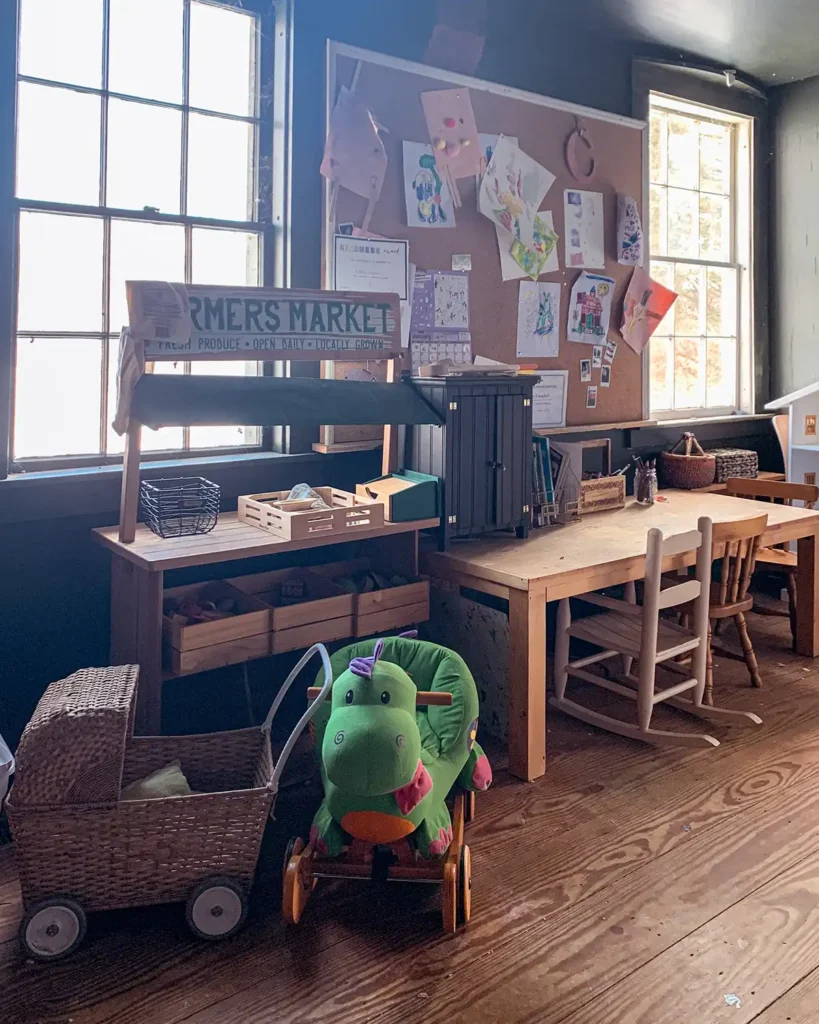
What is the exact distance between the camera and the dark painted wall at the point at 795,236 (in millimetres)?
4910

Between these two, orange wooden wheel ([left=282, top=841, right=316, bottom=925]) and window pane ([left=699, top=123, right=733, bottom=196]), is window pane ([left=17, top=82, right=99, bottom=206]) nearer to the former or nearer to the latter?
orange wooden wheel ([left=282, top=841, right=316, bottom=925])

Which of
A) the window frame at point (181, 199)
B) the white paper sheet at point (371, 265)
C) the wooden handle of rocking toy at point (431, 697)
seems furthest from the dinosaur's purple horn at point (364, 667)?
the white paper sheet at point (371, 265)

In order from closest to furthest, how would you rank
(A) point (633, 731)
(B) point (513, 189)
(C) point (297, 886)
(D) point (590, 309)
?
(C) point (297, 886) → (A) point (633, 731) → (B) point (513, 189) → (D) point (590, 309)

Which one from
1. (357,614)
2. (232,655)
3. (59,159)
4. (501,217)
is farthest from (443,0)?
(232,655)

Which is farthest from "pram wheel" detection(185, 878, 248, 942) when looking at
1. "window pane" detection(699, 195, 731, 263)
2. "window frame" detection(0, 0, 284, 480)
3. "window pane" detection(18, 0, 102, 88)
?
"window pane" detection(699, 195, 731, 263)

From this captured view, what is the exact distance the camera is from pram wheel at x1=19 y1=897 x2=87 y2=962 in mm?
1945

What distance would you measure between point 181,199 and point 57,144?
415 mm

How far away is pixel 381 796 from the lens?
6.93 ft

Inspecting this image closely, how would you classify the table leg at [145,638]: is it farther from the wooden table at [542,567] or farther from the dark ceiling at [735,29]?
the dark ceiling at [735,29]

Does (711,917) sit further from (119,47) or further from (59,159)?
(119,47)

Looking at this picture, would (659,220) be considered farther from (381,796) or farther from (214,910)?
(214,910)

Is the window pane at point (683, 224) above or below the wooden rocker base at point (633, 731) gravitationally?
above

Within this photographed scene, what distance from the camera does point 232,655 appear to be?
2652mm

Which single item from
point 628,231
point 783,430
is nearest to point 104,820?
point 628,231
